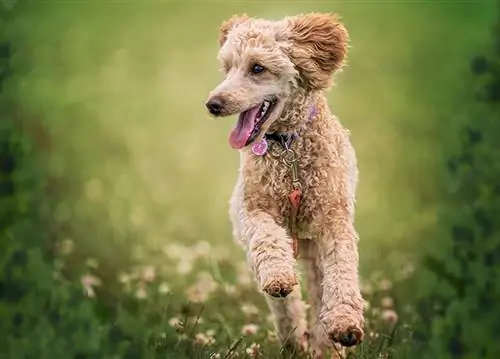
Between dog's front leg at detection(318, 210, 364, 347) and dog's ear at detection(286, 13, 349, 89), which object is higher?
dog's ear at detection(286, 13, 349, 89)

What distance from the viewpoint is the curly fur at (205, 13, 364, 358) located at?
443 centimetres

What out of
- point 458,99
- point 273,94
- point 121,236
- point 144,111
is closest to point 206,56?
point 144,111

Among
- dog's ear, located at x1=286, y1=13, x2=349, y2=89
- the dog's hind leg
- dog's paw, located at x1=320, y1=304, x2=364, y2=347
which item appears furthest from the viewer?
the dog's hind leg

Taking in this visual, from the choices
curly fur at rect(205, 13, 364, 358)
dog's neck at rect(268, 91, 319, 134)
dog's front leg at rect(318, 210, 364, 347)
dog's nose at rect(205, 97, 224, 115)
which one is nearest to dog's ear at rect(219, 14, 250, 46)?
curly fur at rect(205, 13, 364, 358)

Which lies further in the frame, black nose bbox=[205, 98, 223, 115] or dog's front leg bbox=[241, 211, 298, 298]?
black nose bbox=[205, 98, 223, 115]

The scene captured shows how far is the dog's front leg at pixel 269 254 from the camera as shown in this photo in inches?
162

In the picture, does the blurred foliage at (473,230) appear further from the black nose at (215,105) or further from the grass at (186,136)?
the black nose at (215,105)

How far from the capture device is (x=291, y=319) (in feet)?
16.5

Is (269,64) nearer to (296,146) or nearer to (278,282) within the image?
(296,146)

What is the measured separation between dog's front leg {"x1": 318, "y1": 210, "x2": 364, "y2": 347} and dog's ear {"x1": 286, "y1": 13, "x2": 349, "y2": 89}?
0.56 metres

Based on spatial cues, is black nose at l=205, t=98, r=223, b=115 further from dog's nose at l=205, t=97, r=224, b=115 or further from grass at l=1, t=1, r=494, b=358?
grass at l=1, t=1, r=494, b=358

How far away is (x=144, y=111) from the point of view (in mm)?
7676

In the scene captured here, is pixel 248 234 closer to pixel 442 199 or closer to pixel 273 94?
pixel 273 94

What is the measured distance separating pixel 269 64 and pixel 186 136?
126 inches
